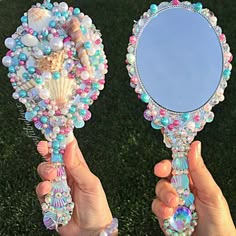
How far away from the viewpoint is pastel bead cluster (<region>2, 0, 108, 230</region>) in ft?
5.45

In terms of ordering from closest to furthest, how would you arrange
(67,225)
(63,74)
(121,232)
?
(63,74)
(67,225)
(121,232)

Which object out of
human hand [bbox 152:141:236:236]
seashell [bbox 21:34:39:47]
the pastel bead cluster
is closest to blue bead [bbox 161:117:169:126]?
human hand [bbox 152:141:236:236]

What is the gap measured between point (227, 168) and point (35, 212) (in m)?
0.84

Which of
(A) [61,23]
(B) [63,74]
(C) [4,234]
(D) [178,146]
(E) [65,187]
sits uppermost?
(A) [61,23]

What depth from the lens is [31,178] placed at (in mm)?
2547

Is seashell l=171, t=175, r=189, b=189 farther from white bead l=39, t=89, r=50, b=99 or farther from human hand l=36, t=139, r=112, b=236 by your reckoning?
white bead l=39, t=89, r=50, b=99

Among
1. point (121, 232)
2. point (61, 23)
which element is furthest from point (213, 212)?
point (121, 232)

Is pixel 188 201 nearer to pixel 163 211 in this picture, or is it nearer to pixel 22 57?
pixel 163 211

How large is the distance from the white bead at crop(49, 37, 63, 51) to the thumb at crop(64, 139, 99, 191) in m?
0.28

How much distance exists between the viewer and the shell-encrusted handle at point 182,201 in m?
1.68

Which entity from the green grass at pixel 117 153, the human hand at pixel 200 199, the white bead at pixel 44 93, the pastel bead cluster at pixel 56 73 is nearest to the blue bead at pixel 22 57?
the pastel bead cluster at pixel 56 73

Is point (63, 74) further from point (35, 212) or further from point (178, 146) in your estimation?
point (35, 212)

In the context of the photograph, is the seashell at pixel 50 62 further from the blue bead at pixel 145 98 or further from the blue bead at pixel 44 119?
the blue bead at pixel 145 98

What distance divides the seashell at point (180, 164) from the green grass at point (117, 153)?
2.74 feet
